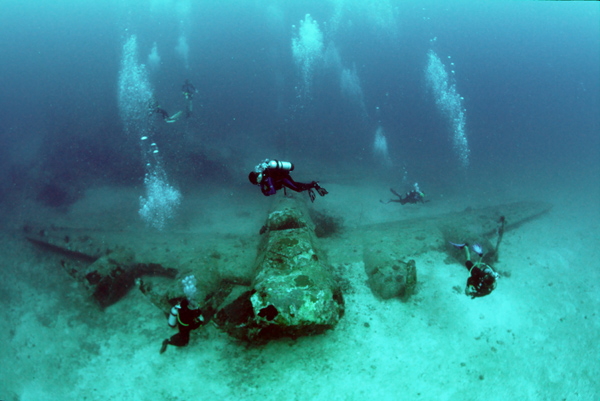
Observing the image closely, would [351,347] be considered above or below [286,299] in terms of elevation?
below

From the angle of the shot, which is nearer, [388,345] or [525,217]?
[388,345]

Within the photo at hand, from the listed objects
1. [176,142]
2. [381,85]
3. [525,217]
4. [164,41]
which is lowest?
[381,85]

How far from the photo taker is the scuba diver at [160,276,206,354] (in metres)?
5.20

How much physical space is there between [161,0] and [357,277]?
12373cm

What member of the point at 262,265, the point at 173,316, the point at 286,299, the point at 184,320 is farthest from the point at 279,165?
the point at 173,316

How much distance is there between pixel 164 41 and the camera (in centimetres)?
9925

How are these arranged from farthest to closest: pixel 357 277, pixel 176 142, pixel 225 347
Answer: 1. pixel 176 142
2. pixel 357 277
3. pixel 225 347

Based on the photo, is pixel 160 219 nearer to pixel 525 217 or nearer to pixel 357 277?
pixel 357 277

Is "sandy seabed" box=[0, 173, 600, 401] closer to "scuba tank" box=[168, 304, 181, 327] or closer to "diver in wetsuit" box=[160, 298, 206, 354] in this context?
"diver in wetsuit" box=[160, 298, 206, 354]

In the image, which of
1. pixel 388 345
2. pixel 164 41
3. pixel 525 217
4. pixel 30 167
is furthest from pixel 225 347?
pixel 164 41

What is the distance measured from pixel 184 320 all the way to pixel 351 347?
3.11 m

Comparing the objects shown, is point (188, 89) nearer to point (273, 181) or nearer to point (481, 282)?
point (273, 181)

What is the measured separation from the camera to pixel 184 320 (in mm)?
5180

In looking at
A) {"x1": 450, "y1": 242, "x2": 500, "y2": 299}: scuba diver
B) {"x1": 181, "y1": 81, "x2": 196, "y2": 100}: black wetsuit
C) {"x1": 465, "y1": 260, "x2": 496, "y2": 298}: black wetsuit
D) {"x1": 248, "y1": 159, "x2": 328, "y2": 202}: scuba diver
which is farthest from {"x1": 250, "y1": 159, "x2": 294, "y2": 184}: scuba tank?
{"x1": 181, "y1": 81, "x2": 196, "y2": 100}: black wetsuit
